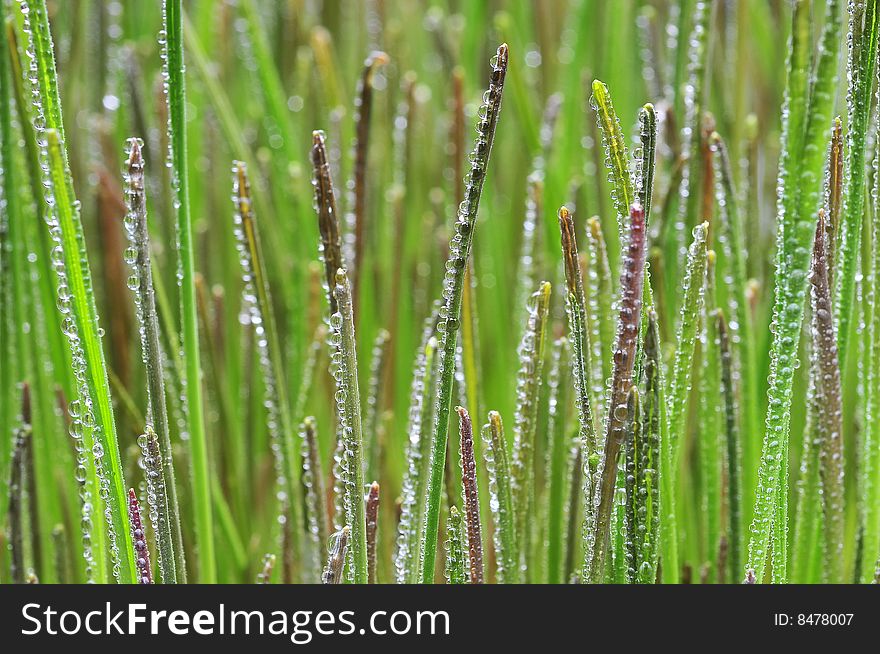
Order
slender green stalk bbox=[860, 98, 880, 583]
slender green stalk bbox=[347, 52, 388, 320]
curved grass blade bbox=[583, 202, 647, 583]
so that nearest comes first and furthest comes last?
curved grass blade bbox=[583, 202, 647, 583]
slender green stalk bbox=[860, 98, 880, 583]
slender green stalk bbox=[347, 52, 388, 320]

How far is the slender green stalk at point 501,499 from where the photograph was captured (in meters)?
0.43

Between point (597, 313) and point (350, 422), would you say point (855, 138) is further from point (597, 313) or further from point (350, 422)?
point (350, 422)

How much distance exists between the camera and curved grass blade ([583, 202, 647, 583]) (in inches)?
13.5

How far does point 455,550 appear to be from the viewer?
1.43 feet

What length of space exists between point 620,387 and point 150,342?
20 centimetres

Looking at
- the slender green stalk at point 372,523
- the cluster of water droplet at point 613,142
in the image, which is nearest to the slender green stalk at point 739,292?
the cluster of water droplet at point 613,142

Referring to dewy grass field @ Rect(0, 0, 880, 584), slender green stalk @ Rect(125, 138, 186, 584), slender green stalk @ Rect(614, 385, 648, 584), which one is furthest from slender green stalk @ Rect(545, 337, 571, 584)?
slender green stalk @ Rect(125, 138, 186, 584)

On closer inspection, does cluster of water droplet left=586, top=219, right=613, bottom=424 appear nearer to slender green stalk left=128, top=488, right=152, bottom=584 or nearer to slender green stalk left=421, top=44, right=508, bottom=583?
slender green stalk left=421, top=44, right=508, bottom=583

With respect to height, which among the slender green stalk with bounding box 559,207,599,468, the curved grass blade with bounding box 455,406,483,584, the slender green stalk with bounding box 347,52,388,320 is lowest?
the curved grass blade with bounding box 455,406,483,584

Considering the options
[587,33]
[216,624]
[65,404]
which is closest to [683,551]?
[216,624]

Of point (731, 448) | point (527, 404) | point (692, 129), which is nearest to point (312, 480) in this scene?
point (527, 404)

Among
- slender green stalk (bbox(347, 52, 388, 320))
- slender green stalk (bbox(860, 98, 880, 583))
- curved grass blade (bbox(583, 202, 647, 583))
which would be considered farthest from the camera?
slender green stalk (bbox(347, 52, 388, 320))

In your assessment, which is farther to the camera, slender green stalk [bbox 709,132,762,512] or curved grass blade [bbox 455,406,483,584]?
slender green stalk [bbox 709,132,762,512]

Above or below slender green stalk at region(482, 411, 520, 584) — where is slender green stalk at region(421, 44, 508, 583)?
above
